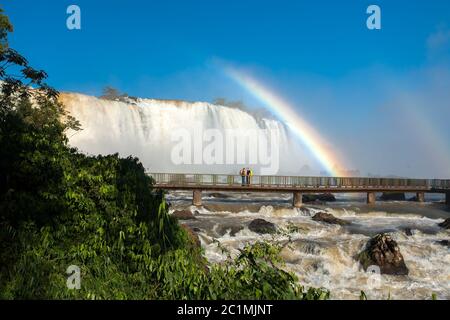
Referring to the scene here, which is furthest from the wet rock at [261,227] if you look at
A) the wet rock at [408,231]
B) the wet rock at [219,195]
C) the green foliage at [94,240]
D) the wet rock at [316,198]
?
the wet rock at [219,195]

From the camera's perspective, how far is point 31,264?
21.4ft

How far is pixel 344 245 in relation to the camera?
2170 centimetres

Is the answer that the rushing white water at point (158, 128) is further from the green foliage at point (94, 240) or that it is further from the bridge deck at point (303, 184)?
the green foliage at point (94, 240)

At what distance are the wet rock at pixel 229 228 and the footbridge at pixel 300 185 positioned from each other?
9.84 metres

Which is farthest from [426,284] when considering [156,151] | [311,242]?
[156,151]

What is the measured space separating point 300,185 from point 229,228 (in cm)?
1638

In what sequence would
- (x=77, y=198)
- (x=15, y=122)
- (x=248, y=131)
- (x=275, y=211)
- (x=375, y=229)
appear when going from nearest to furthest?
(x=77, y=198)
(x=15, y=122)
(x=375, y=229)
(x=275, y=211)
(x=248, y=131)

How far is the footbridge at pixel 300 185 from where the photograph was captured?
38.5 meters

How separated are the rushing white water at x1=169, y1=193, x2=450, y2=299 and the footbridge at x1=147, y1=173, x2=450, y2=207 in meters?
3.25

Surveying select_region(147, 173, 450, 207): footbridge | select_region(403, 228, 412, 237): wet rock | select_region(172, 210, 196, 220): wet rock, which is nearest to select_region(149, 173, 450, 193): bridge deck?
select_region(147, 173, 450, 207): footbridge

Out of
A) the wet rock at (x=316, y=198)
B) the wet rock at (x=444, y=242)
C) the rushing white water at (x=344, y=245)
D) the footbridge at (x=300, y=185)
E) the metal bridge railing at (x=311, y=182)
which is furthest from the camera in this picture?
the wet rock at (x=316, y=198)

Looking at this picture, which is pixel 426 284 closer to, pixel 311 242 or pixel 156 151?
pixel 311 242

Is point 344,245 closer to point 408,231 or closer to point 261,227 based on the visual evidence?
point 261,227
